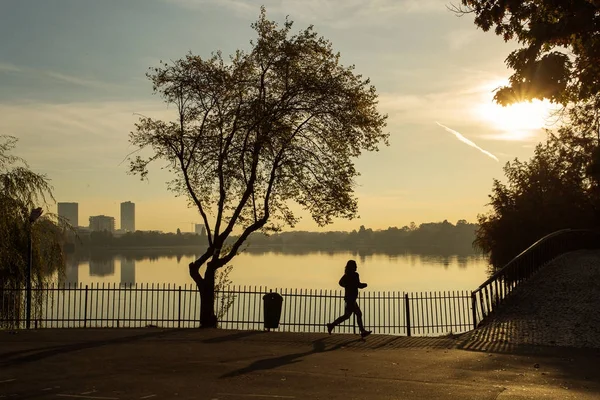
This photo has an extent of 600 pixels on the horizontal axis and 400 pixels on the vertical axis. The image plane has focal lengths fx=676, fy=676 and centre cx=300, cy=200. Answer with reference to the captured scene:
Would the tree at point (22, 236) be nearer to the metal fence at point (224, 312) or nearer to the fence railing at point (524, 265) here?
the metal fence at point (224, 312)

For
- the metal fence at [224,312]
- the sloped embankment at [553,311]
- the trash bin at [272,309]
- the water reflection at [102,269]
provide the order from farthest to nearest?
the water reflection at [102,269], the metal fence at [224,312], the trash bin at [272,309], the sloped embankment at [553,311]

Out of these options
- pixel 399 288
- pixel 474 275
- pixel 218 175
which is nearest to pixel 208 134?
pixel 218 175

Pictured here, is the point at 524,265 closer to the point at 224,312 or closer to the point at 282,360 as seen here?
the point at 224,312

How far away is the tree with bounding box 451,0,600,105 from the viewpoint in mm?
13781

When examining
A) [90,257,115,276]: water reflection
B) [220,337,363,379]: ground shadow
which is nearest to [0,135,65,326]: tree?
[220,337,363,379]: ground shadow

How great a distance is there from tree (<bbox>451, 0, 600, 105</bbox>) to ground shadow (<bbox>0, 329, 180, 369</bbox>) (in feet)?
36.2

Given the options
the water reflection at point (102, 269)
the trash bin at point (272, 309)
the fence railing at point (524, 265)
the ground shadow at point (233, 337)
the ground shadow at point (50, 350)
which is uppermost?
the fence railing at point (524, 265)

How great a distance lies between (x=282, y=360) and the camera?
47.5 feet

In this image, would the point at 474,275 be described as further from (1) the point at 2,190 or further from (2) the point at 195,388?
(2) the point at 195,388

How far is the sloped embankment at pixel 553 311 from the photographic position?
18.4 meters

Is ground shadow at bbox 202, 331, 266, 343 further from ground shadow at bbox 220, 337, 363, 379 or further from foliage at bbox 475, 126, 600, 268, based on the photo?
foliage at bbox 475, 126, 600, 268

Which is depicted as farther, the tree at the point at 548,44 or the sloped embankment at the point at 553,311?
the sloped embankment at the point at 553,311

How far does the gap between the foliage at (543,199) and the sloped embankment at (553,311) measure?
36.7 feet

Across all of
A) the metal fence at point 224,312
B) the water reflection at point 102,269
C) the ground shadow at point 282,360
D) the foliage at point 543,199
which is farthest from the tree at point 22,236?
the water reflection at point 102,269
